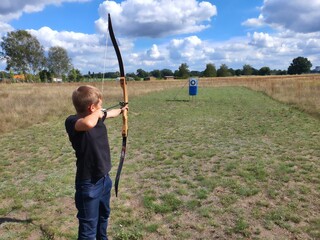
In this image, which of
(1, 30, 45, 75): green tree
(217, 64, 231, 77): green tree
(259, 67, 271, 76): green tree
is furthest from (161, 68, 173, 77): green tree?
(1, 30, 45, 75): green tree

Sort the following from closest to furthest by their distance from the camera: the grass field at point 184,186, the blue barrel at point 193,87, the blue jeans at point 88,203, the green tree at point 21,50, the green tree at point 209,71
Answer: the blue jeans at point 88,203 → the grass field at point 184,186 → the blue barrel at point 193,87 → the green tree at point 21,50 → the green tree at point 209,71

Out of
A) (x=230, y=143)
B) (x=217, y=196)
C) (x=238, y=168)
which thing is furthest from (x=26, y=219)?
(x=230, y=143)

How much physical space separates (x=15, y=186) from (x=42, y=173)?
0.76m

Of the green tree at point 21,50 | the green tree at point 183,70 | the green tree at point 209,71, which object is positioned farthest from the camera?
the green tree at point 209,71

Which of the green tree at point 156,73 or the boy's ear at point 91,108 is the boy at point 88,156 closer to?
the boy's ear at point 91,108

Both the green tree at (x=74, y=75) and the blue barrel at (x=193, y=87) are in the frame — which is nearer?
the blue barrel at (x=193, y=87)

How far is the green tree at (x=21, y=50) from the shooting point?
66438 mm

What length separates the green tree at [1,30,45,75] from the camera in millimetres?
66438

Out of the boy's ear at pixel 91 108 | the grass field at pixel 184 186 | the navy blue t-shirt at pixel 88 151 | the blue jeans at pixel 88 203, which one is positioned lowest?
the grass field at pixel 184 186

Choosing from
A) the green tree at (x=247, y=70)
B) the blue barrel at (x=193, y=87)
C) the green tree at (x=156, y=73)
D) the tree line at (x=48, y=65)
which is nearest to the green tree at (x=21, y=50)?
the tree line at (x=48, y=65)

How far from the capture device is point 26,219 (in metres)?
3.88

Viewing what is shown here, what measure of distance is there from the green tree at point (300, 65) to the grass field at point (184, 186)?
3866 inches

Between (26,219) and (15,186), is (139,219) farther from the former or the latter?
(15,186)

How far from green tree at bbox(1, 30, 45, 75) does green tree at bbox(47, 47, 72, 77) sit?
7.28 metres
